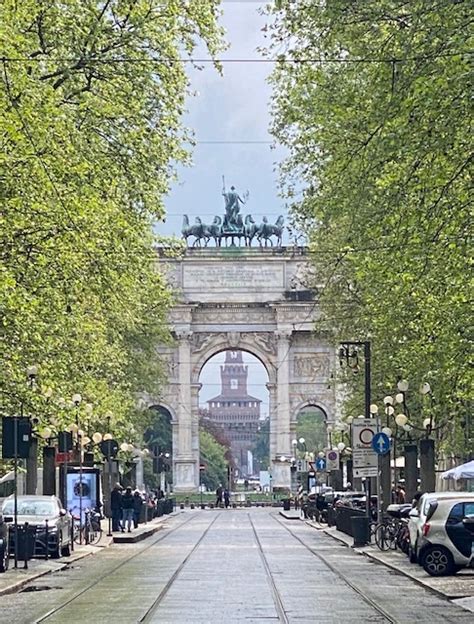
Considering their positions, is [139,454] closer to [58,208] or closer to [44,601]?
[58,208]

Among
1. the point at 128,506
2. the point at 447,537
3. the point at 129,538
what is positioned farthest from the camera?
the point at 128,506

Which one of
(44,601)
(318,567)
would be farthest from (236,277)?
(44,601)

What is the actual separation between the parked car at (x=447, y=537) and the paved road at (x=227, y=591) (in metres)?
0.70

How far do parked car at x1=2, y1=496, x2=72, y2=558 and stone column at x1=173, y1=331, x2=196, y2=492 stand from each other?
69844 mm

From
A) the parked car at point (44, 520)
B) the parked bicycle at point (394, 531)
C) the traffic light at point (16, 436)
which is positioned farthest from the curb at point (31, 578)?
the parked bicycle at point (394, 531)

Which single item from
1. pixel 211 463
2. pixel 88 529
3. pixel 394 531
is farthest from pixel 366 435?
pixel 211 463

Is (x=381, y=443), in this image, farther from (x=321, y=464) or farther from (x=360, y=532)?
(x=321, y=464)

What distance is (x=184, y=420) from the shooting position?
104125 mm

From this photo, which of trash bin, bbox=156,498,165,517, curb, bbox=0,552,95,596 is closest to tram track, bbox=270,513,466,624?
curb, bbox=0,552,95,596

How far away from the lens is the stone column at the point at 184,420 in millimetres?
104000

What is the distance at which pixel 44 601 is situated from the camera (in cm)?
2162

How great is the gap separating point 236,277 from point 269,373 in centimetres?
871

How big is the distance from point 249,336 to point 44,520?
72.8m

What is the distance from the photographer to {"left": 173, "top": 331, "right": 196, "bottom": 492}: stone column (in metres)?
104
